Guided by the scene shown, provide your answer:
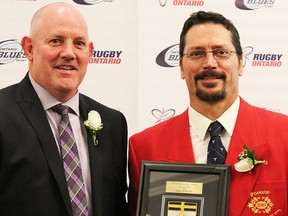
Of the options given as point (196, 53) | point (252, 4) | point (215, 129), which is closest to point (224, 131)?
point (215, 129)

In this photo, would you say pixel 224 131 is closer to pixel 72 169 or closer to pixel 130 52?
pixel 72 169

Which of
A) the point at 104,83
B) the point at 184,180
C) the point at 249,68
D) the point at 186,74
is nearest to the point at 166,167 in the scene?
the point at 184,180

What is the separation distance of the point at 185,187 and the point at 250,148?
348 mm

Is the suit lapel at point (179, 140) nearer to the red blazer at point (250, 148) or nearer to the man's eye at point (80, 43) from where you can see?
the red blazer at point (250, 148)

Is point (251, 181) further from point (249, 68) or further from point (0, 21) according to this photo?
point (0, 21)

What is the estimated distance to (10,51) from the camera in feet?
13.6

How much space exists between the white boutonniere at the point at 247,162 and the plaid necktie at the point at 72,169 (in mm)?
697

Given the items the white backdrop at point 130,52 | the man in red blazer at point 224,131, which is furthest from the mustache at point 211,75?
the white backdrop at point 130,52

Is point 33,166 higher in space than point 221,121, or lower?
lower

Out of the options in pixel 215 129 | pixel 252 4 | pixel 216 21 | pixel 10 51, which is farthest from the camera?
pixel 252 4

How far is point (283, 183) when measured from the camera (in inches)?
90.1

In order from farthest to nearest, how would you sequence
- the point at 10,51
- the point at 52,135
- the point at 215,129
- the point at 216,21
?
the point at 10,51 → the point at 216,21 → the point at 215,129 → the point at 52,135

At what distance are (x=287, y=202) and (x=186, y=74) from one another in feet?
2.50

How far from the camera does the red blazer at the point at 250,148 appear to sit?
2.29 m
